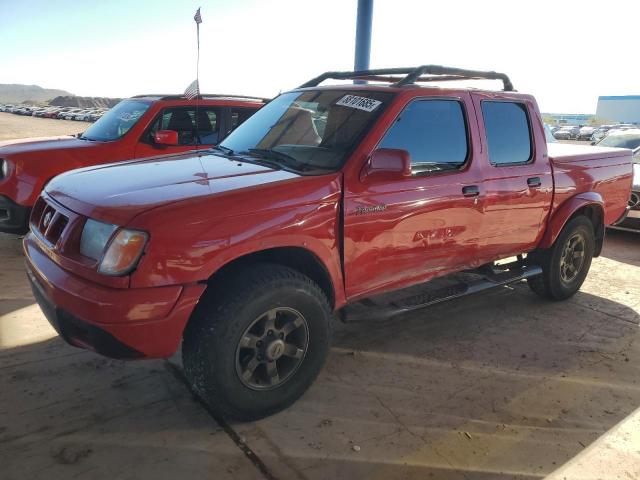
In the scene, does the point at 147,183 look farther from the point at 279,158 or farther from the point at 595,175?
the point at 595,175

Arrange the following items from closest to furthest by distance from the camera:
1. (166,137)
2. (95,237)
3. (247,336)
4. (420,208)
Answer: (95,237)
(247,336)
(420,208)
(166,137)

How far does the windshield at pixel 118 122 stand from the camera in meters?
6.35

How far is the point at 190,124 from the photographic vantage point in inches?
260

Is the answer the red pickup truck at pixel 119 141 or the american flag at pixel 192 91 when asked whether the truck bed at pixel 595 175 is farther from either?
the american flag at pixel 192 91

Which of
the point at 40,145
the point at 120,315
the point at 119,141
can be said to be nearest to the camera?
the point at 120,315

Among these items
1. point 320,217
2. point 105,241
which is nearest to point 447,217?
point 320,217

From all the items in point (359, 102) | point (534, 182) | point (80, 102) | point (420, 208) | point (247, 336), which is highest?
point (80, 102)

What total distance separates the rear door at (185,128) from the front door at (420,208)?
3.48 metres

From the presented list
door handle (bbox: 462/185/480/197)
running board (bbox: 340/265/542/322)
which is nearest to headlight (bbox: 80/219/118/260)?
running board (bbox: 340/265/542/322)

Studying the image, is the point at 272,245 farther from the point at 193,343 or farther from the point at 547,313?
the point at 547,313

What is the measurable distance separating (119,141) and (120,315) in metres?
4.41

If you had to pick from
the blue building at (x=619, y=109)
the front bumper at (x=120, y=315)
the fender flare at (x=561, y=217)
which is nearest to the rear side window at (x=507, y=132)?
the fender flare at (x=561, y=217)

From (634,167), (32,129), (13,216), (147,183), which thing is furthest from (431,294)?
(32,129)

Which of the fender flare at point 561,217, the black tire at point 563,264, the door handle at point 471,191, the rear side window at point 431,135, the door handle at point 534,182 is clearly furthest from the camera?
the black tire at point 563,264
